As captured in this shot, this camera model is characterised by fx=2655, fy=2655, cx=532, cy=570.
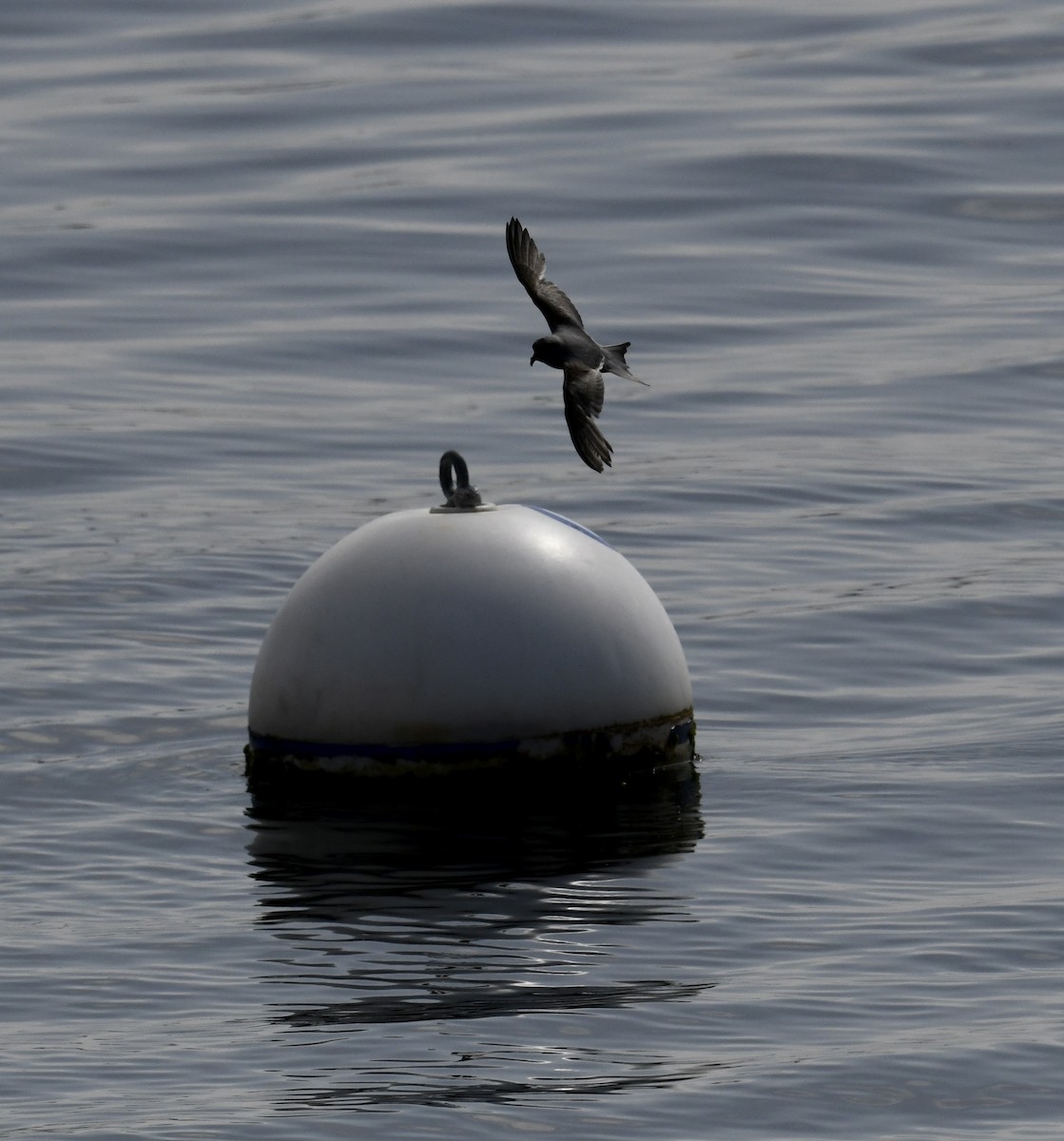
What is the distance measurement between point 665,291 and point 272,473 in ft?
25.9

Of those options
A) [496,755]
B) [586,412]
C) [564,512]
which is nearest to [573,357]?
[586,412]

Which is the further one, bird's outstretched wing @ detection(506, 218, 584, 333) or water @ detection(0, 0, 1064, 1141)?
bird's outstretched wing @ detection(506, 218, 584, 333)

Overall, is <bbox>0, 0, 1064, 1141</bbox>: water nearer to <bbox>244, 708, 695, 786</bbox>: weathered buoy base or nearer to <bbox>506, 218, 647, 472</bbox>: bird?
<bbox>244, 708, 695, 786</bbox>: weathered buoy base

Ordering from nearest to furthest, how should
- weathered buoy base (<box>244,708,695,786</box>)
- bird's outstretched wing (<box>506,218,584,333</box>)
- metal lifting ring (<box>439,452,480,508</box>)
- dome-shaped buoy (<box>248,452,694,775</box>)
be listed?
1. dome-shaped buoy (<box>248,452,694,775</box>)
2. weathered buoy base (<box>244,708,695,786</box>)
3. metal lifting ring (<box>439,452,480,508</box>)
4. bird's outstretched wing (<box>506,218,584,333</box>)

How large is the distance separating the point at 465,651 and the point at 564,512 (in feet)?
25.5

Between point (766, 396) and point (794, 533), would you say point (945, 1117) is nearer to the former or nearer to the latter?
point (794, 533)

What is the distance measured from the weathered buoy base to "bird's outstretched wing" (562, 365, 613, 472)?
1.25 m

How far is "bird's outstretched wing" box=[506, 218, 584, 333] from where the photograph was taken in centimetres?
1276

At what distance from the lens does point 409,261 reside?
94.8ft

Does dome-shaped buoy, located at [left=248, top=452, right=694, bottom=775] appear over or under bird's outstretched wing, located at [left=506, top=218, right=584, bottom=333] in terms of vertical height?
under

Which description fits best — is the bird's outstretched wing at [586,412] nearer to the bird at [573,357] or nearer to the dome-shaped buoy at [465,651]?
the bird at [573,357]

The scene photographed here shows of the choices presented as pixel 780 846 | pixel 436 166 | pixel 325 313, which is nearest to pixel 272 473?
pixel 325 313

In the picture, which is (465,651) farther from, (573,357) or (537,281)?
(537,281)

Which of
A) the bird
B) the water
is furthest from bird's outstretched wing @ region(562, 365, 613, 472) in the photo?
the water
